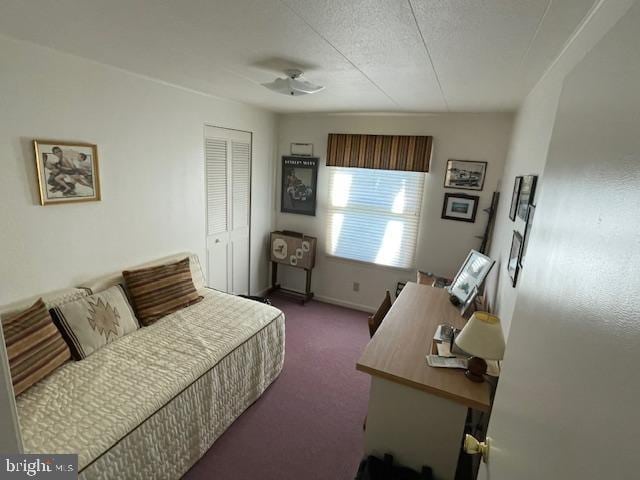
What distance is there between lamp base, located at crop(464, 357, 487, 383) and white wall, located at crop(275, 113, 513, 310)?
6.76 ft

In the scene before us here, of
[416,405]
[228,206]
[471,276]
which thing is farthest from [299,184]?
[416,405]

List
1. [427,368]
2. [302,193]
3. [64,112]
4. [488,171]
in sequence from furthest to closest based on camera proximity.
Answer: [302,193] → [488,171] → [64,112] → [427,368]

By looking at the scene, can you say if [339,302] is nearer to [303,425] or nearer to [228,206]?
[228,206]

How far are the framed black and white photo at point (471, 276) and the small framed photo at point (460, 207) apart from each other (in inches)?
31.9

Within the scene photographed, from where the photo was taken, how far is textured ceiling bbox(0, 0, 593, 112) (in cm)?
117

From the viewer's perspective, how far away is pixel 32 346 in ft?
5.52

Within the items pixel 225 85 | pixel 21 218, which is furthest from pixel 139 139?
pixel 21 218

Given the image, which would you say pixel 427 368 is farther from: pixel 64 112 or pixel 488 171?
pixel 64 112

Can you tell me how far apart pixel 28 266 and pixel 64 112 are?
96 cm

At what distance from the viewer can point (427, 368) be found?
1640 mm

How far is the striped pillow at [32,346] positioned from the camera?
1600 mm

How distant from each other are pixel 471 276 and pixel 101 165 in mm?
2810

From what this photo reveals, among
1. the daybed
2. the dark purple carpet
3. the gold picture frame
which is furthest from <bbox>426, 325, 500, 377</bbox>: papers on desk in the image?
the gold picture frame

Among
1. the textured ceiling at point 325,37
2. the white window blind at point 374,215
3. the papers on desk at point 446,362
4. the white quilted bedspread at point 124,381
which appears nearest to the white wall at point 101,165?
the textured ceiling at point 325,37
